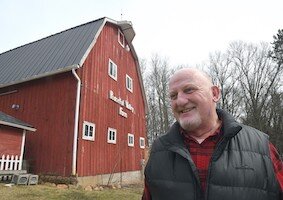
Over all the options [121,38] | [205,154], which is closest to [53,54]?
[121,38]

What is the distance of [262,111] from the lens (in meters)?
36.7

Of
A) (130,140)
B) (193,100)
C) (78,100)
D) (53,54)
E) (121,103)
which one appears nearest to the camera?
(193,100)

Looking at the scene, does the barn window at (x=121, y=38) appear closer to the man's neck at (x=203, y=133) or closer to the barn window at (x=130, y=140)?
the barn window at (x=130, y=140)

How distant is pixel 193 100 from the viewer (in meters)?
2.49

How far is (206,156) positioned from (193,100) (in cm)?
46

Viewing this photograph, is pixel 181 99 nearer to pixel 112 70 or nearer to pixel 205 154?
pixel 205 154

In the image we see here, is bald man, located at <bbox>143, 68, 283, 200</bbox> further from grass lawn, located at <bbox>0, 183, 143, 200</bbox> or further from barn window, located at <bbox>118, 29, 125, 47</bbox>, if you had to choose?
barn window, located at <bbox>118, 29, 125, 47</bbox>

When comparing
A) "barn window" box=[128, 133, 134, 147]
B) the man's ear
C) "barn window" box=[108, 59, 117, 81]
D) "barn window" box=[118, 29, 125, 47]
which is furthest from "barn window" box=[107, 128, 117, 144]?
the man's ear

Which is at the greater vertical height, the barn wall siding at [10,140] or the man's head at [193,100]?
the barn wall siding at [10,140]

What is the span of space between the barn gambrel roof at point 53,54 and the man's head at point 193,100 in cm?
1137

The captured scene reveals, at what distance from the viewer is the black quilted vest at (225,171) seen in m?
2.12

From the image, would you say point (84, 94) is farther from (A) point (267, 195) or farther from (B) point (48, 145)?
(A) point (267, 195)

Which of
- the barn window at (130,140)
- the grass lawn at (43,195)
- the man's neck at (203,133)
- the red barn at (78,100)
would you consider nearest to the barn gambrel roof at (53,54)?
the red barn at (78,100)

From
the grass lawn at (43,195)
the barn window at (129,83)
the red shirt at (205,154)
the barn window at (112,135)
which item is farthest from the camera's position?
the barn window at (129,83)
